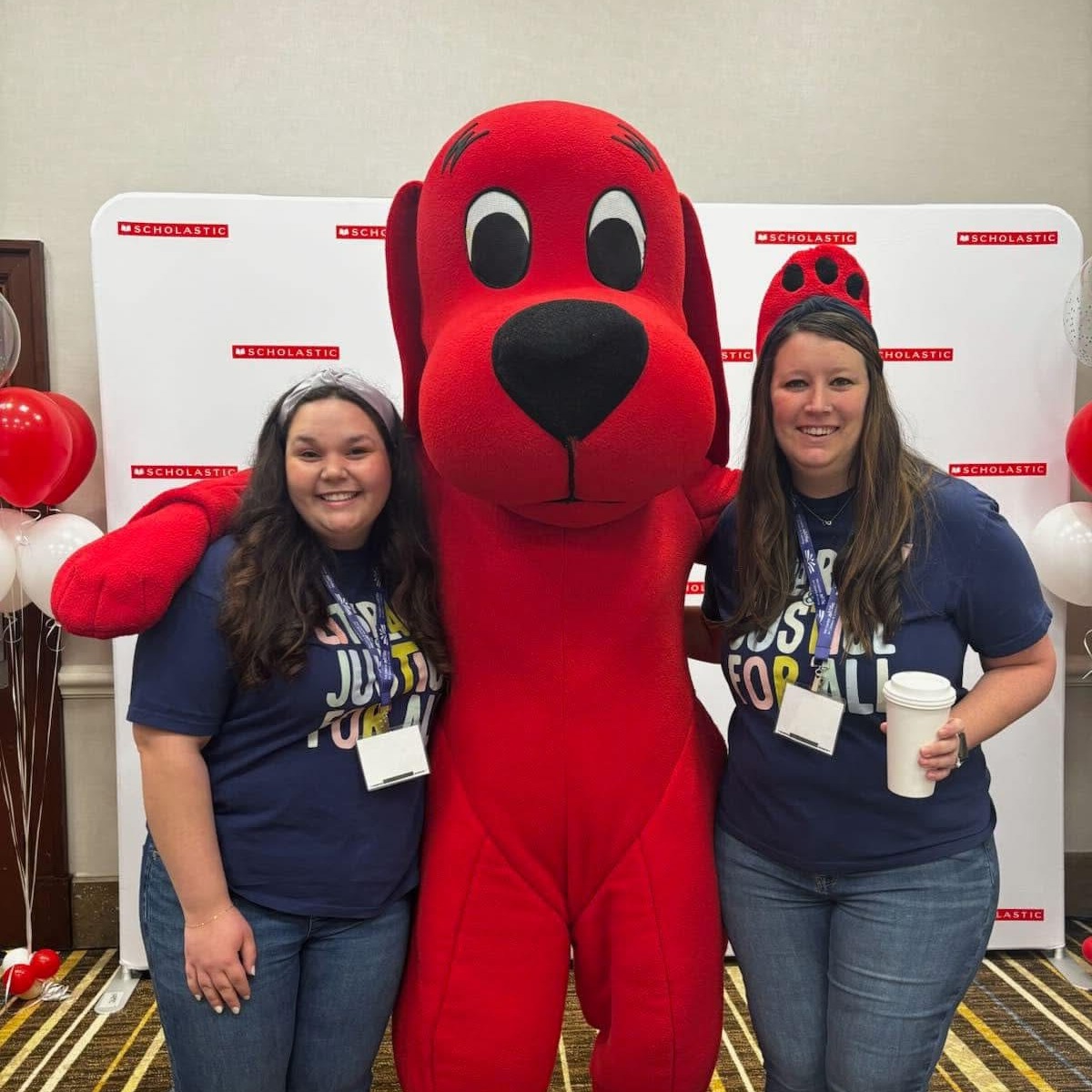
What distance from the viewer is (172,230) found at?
2.55 m

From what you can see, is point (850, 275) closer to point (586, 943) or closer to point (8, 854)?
point (586, 943)

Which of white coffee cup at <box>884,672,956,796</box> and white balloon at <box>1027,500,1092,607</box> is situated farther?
white balloon at <box>1027,500,1092,607</box>

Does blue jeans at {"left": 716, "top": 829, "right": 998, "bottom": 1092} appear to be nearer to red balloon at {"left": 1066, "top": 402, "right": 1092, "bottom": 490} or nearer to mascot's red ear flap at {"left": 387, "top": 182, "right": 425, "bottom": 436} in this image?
mascot's red ear flap at {"left": 387, "top": 182, "right": 425, "bottom": 436}

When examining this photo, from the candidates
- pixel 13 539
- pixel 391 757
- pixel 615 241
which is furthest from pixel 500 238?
pixel 13 539

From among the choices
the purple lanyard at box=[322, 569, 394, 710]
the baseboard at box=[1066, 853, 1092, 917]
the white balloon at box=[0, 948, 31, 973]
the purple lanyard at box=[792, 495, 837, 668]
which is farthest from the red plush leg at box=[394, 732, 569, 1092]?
the baseboard at box=[1066, 853, 1092, 917]

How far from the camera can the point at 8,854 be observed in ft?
9.56

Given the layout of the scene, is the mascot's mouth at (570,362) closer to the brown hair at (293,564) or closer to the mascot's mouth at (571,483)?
the mascot's mouth at (571,483)

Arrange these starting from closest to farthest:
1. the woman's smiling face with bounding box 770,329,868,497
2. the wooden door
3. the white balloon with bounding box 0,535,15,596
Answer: the woman's smiling face with bounding box 770,329,868,497
the white balloon with bounding box 0,535,15,596
the wooden door

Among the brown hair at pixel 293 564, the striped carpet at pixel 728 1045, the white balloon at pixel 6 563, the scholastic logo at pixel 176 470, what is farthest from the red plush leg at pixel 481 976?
the white balloon at pixel 6 563

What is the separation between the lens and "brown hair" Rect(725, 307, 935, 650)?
4.34 ft

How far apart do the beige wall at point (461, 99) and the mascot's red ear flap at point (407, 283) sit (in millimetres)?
1551

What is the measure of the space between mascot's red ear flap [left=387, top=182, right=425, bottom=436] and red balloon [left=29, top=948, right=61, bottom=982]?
2229mm

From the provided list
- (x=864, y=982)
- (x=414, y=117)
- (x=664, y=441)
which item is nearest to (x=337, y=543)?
(x=664, y=441)

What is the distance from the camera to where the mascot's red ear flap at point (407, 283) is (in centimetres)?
145
